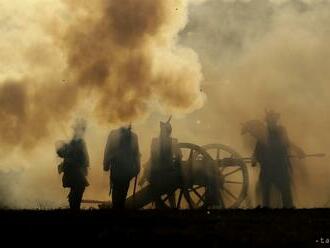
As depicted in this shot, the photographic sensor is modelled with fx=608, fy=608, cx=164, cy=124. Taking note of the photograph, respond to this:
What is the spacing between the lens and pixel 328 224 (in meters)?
7.23

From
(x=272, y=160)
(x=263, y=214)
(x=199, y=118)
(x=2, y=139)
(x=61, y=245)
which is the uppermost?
(x=199, y=118)

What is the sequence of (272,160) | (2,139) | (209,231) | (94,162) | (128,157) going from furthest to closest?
(94,162), (2,139), (272,160), (128,157), (209,231)

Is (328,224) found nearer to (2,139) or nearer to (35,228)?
(35,228)

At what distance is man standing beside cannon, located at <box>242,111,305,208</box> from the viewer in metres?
14.7

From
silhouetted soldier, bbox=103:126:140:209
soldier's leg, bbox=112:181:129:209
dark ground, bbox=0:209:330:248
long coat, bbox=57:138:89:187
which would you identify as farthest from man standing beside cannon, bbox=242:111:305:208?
dark ground, bbox=0:209:330:248

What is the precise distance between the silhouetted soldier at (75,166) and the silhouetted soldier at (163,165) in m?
1.68

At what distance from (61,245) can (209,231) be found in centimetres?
159

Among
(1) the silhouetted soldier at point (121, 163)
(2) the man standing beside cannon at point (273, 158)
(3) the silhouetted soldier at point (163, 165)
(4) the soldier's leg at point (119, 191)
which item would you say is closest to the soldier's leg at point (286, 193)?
(2) the man standing beside cannon at point (273, 158)

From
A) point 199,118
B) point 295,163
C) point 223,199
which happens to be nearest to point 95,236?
point 223,199

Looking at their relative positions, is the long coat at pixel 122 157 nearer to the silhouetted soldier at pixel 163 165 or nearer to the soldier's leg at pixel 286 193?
the silhouetted soldier at pixel 163 165

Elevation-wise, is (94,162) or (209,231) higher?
(94,162)

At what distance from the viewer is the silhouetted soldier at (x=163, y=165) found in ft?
47.2

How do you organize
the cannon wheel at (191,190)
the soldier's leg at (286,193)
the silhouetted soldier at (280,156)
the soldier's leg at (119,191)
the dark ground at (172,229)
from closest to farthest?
the dark ground at (172,229) < the soldier's leg at (119,191) < the soldier's leg at (286,193) < the cannon wheel at (191,190) < the silhouetted soldier at (280,156)

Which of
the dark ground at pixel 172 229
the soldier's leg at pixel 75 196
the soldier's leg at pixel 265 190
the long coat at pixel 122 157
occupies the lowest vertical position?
the dark ground at pixel 172 229
